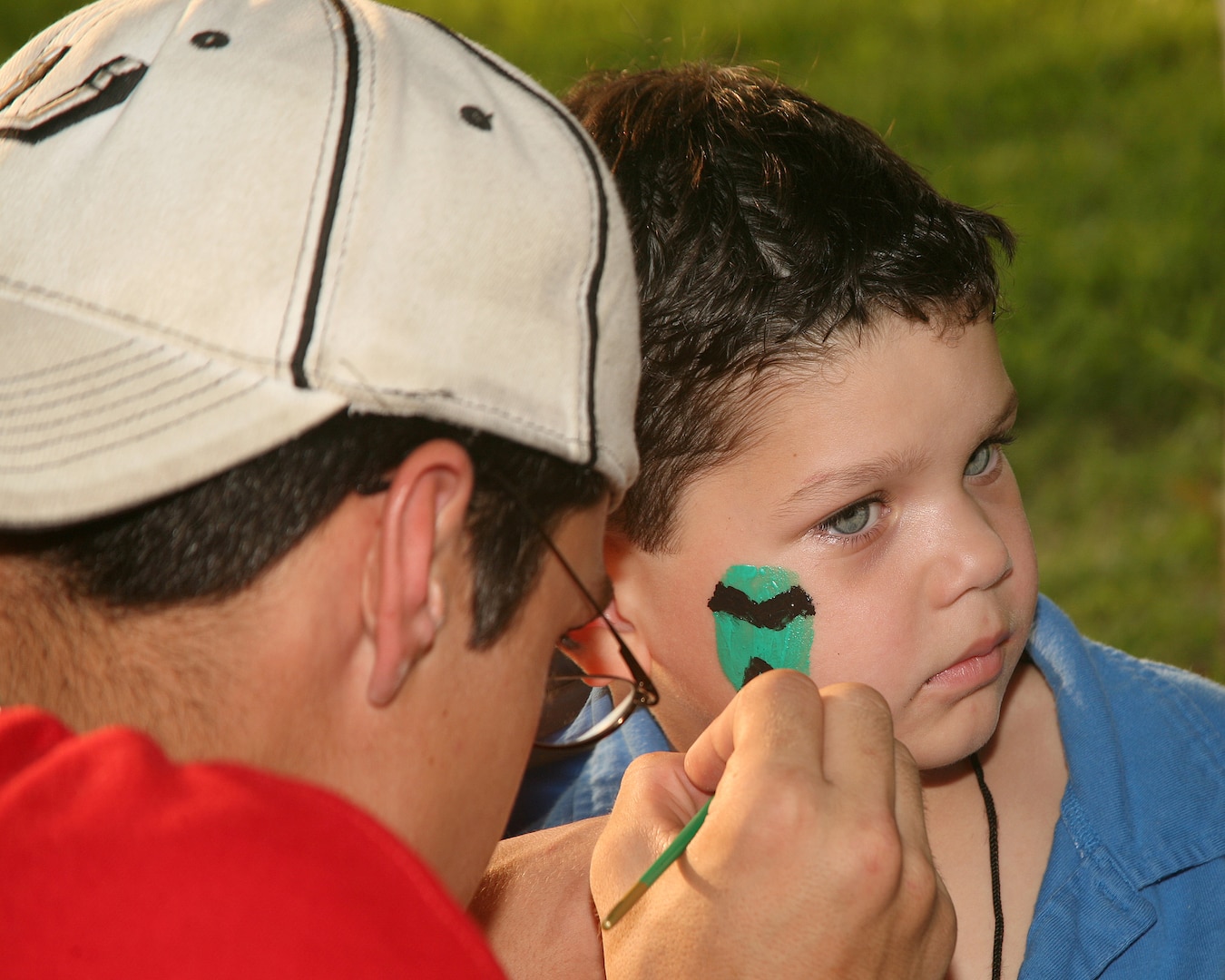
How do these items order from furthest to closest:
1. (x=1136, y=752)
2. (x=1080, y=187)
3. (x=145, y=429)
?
1. (x=1080, y=187)
2. (x=1136, y=752)
3. (x=145, y=429)

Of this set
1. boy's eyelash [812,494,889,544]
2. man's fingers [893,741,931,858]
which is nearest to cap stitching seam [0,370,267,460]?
man's fingers [893,741,931,858]

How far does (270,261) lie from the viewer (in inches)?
49.6

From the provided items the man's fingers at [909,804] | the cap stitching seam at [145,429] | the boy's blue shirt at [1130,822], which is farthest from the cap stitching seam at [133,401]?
the boy's blue shirt at [1130,822]

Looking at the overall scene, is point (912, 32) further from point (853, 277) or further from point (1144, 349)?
point (853, 277)

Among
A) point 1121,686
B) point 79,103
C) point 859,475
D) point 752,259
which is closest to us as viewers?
point 79,103

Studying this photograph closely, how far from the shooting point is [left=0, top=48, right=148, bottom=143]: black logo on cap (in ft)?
4.48

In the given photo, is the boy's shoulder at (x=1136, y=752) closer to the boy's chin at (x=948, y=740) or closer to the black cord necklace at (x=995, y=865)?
the black cord necklace at (x=995, y=865)

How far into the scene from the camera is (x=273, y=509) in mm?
1260

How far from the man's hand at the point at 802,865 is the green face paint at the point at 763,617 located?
1.11ft

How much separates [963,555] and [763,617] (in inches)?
11.8

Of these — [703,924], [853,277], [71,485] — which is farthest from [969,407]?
[71,485]

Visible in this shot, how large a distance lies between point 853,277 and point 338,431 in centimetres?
95

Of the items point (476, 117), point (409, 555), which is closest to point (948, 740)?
point (409, 555)

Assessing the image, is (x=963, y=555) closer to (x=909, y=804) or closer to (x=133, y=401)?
(x=909, y=804)
